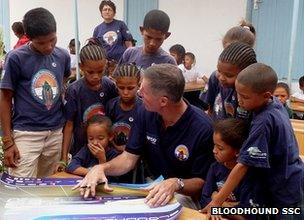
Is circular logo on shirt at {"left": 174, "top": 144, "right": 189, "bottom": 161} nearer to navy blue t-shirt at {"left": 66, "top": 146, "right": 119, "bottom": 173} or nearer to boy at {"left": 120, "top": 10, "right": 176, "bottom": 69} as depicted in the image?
navy blue t-shirt at {"left": 66, "top": 146, "right": 119, "bottom": 173}

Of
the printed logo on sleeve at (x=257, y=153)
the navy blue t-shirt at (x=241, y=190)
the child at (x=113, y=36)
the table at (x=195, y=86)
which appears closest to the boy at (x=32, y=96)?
the navy blue t-shirt at (x=241, y=190)

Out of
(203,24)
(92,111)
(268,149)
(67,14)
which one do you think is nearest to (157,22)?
(92,111)

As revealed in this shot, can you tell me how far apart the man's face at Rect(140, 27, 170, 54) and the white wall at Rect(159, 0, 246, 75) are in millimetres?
4645

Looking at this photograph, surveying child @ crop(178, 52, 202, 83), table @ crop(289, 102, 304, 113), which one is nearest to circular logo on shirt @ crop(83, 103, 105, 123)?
table @ crop(289, 102, 304, 113)

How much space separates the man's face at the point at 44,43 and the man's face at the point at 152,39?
75 centimetres

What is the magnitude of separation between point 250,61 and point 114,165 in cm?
93

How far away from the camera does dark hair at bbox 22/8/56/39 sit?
2.45 m

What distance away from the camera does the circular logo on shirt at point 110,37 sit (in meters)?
5.91

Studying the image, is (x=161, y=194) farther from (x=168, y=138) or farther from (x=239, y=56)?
(x=239, y=56)

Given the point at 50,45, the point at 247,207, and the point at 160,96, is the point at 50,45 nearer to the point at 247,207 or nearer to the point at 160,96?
the point at 160,96

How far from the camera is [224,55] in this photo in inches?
84.2

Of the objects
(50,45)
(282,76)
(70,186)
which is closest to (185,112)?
(70,186)

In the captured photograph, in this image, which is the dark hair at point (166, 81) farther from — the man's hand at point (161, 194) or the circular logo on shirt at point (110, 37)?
the circular logo on shirt at point (110, 37)

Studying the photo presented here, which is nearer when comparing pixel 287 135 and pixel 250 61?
pixel 287 135
